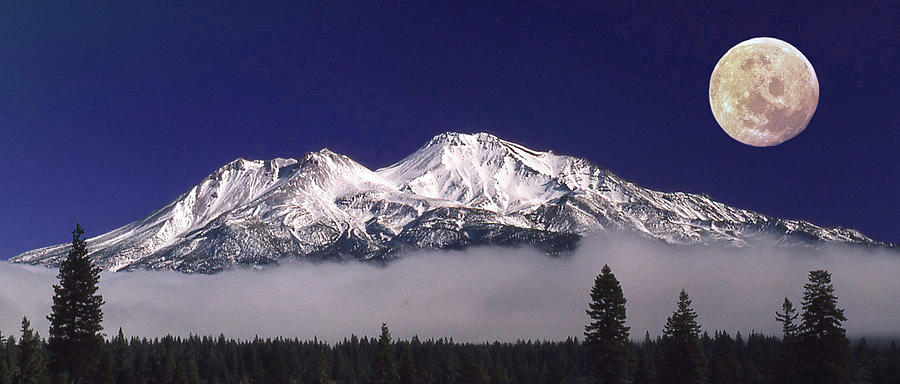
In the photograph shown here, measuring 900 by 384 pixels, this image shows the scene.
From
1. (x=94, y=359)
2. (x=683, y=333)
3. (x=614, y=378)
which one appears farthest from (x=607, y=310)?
(x=94, y=359)

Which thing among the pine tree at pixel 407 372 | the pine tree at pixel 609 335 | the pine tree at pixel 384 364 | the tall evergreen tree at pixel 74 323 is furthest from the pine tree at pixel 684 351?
the tall evergreen tree at pixel 74 323

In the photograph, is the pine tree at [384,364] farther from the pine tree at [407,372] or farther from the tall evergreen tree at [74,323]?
the tall evergreen tree at [74,323]

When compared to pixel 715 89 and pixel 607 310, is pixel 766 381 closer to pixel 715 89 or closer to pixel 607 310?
pixel 715 89

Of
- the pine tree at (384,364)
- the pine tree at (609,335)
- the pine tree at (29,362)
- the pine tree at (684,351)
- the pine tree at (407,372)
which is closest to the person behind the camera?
the pine tree at (29,362)

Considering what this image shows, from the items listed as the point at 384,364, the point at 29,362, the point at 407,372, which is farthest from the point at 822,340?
the point at 29,362

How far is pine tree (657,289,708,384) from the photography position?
76750 millimetres

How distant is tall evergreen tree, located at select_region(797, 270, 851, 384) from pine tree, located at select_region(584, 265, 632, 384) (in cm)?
1403

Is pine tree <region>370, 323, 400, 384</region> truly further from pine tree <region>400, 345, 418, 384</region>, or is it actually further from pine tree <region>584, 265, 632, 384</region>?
pine tree <region>584, 265, 632, 384</region>

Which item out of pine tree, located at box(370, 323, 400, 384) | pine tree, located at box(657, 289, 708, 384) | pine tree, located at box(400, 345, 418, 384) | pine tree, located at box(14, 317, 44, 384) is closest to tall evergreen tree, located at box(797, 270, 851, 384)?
pine tree, located at box(657, 289, 708, 384)

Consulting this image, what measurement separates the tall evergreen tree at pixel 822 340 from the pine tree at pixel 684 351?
1011 centimetres

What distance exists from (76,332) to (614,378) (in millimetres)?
42318

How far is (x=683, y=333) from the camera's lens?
3034 inches

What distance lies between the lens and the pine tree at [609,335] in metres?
69.8

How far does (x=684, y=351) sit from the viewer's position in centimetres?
7738
